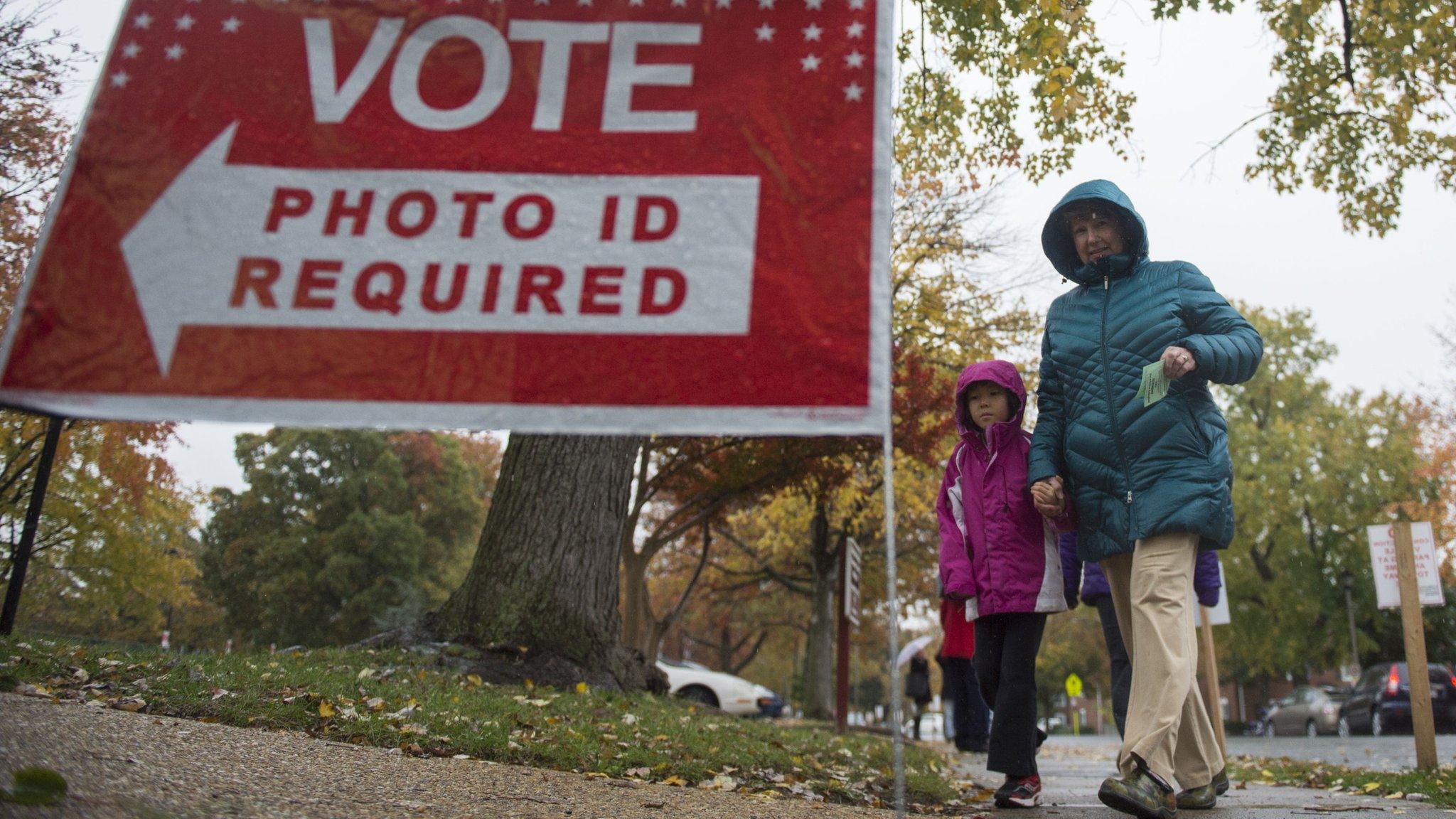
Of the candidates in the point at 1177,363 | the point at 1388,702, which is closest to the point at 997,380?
the point at 1177,363

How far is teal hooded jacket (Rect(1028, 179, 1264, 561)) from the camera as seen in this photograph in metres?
3.47

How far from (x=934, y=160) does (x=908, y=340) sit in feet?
16.7

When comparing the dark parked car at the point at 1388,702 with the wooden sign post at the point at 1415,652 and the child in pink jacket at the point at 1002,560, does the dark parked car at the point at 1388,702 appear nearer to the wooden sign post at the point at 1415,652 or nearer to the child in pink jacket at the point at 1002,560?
the wooden sign post at the point at 1415,652

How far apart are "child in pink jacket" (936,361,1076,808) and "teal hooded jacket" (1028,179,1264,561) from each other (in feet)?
0.60

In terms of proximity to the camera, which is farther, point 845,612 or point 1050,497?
point 845,612

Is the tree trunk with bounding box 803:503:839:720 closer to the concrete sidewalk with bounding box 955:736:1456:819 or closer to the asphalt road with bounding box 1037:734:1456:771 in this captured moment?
the asphalt road with bounding box 1037:734:1456:771

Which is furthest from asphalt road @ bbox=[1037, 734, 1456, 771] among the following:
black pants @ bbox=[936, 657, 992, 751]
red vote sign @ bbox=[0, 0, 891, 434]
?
red vote sign @ bbox=[0, 0, 891, 434]

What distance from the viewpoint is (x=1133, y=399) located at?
143 inches

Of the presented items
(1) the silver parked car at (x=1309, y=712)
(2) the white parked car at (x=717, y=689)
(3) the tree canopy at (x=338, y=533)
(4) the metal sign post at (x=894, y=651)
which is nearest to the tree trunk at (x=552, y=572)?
(4) the metal sign post at (x=894, y=651)

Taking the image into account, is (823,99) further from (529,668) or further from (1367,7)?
(1367,7)

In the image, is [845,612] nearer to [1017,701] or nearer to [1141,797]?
[1017,701]

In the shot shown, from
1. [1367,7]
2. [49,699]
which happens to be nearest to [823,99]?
[49,699]

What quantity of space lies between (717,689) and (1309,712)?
15.2 metres

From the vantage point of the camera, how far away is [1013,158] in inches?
366
